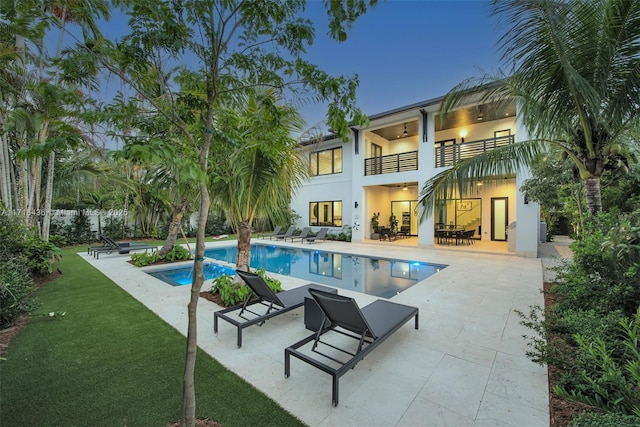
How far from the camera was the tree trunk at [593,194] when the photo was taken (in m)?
5.15

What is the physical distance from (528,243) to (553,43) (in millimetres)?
10154

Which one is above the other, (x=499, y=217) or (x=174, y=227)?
(x=499, y=217)

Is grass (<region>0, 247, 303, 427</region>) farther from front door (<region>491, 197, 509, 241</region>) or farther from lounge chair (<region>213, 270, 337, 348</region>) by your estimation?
front door (<region>491, 197, 509, 241</region>)

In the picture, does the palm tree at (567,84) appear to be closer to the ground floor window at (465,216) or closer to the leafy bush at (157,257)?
the leafy bush at (157,257)

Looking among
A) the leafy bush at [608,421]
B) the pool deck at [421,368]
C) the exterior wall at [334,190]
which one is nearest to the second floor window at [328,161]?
the exterior wall at [334,190]

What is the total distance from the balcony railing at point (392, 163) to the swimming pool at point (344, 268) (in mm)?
6764

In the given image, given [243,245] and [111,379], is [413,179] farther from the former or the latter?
[111,379]

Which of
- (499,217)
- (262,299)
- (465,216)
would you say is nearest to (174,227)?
(262,299)

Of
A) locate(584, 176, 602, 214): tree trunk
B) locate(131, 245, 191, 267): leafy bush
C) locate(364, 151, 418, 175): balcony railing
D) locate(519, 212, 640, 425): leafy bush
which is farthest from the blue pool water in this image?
locate(364, 151, 418, 175): balcony railing

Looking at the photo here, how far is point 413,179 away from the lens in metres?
15.8

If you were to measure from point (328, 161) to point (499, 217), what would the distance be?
11900mm

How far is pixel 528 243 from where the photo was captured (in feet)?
39.2

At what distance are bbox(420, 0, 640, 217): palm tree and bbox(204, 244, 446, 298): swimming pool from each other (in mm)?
4097

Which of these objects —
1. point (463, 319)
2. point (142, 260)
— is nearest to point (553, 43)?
point (463, 319)
